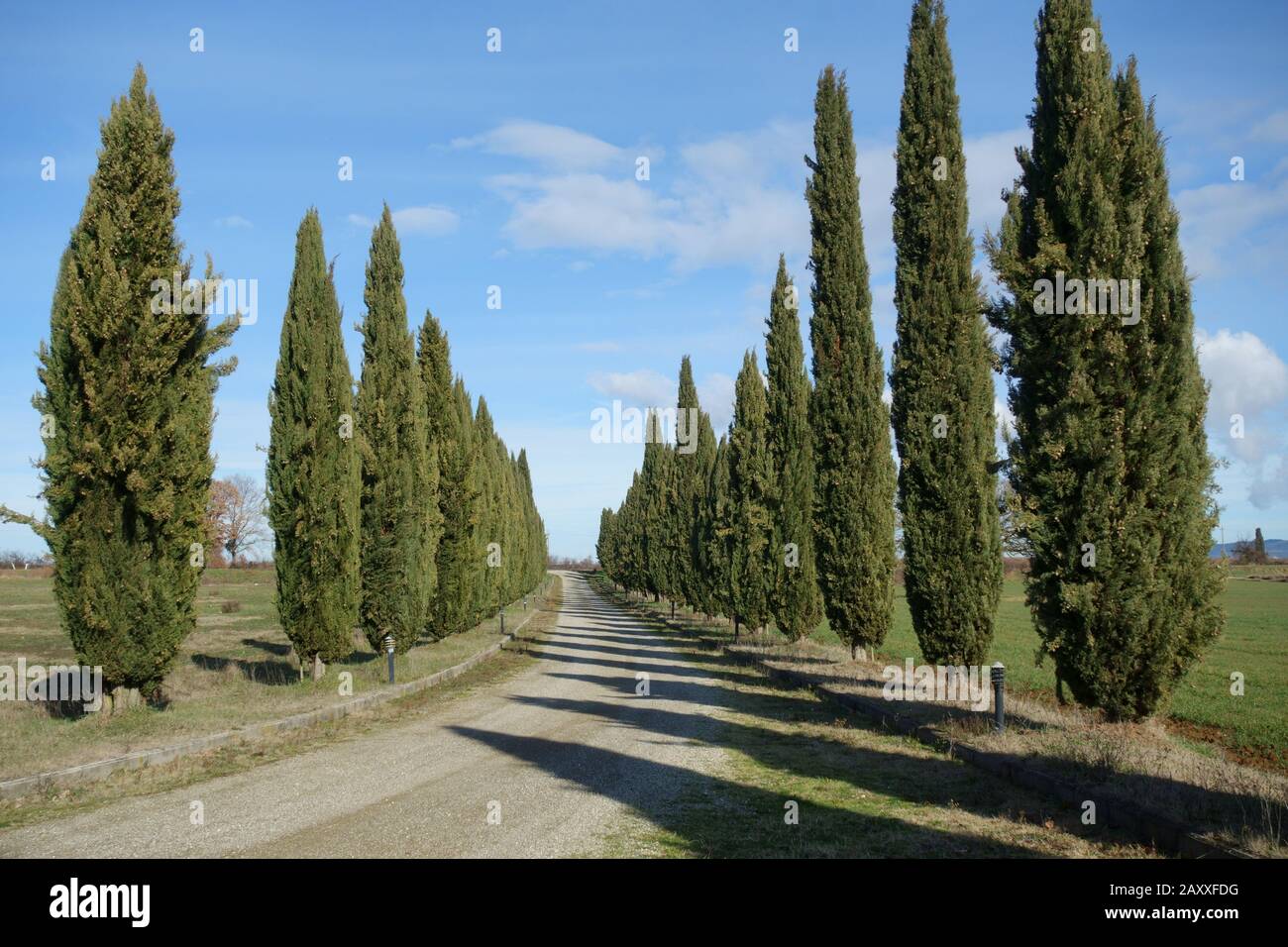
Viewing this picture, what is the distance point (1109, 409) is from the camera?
9.69 meters

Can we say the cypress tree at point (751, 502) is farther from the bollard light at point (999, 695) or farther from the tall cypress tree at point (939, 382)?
the bollard light at point (999, 695)

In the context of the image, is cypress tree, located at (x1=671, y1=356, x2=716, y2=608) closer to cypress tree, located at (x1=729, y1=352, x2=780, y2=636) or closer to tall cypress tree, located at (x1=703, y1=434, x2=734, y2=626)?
tall cypress tree, located at (x1=703, y1=434, x2=734, y2=626)

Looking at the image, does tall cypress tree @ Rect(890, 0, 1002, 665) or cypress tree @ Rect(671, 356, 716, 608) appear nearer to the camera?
tall cypress tree @ Rect(890, 0, 1002, 665)

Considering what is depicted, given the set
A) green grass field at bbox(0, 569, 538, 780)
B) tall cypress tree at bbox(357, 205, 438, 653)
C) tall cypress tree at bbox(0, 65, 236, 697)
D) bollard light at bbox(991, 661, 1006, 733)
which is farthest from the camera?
tall cypress tree at bbox(357, 205, 438, 653)

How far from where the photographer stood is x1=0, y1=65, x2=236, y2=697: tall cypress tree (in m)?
11.1

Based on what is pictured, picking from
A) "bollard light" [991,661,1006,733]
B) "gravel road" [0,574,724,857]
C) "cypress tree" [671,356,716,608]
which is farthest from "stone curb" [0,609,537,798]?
"cypress tree" [671,356,716,608]

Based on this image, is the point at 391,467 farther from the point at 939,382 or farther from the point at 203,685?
the point at 939,382

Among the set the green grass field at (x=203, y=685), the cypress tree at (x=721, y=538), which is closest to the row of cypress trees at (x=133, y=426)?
the green grass field at (x=203, y=685)

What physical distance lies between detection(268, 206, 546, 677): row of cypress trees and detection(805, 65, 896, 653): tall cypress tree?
33.0 ft

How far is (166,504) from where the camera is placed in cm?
1151

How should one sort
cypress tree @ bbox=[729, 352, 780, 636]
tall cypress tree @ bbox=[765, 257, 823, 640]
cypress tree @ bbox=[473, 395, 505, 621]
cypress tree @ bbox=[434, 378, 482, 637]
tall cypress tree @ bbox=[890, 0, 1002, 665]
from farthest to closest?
1. cypress tree @ bbox=[473, 395, 505, 621]
2. cypress tree @ bbox=[729, 352, 780, 636]
3. cypress tree @ bbox=[434, 378, 482, 637]
4. tall cypress tree @ bbox=[765, 257, 823, 640]
5. tall cypress tree @ bbox=[890, 0, 1002, 665]

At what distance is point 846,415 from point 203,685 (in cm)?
1460

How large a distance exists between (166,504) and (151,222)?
4.05 metres
